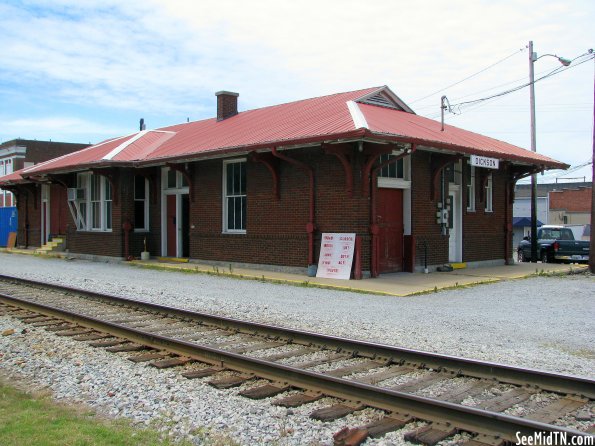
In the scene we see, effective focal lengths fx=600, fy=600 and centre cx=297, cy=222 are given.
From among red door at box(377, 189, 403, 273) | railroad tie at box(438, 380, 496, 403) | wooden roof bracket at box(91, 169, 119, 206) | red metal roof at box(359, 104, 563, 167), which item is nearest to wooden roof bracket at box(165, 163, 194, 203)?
wooden roof bracket at box(91, 169, 119, 206)

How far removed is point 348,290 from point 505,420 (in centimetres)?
858

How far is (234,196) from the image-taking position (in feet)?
58.0

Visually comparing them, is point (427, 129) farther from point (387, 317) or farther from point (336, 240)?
point (387, 317)

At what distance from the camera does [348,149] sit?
14.3 metres

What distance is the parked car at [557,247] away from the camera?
22281 mm

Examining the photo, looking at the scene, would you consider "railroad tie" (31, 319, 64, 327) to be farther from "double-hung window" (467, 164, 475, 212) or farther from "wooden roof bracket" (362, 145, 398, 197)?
"double-hung window" (467, 164, 475, 212)

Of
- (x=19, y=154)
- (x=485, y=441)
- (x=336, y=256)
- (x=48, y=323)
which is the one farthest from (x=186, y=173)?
(x=19, y=154)

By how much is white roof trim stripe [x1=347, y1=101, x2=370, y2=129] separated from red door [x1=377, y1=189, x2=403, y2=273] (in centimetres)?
200

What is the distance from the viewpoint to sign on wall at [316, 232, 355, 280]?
1445 centimetres

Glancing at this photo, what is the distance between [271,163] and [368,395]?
11.4 metres

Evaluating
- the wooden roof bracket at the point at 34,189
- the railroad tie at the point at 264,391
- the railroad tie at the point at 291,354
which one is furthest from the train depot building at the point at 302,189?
the railroad tie at the point at 264,391

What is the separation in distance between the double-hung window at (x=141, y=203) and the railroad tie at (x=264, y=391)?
16.3m

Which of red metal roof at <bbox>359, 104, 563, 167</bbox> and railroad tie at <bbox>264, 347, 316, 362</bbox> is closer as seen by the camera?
railroad tie at <bbox>264, 347, 316, 362</bbox>

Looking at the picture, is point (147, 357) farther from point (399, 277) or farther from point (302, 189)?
point (302, 189)
